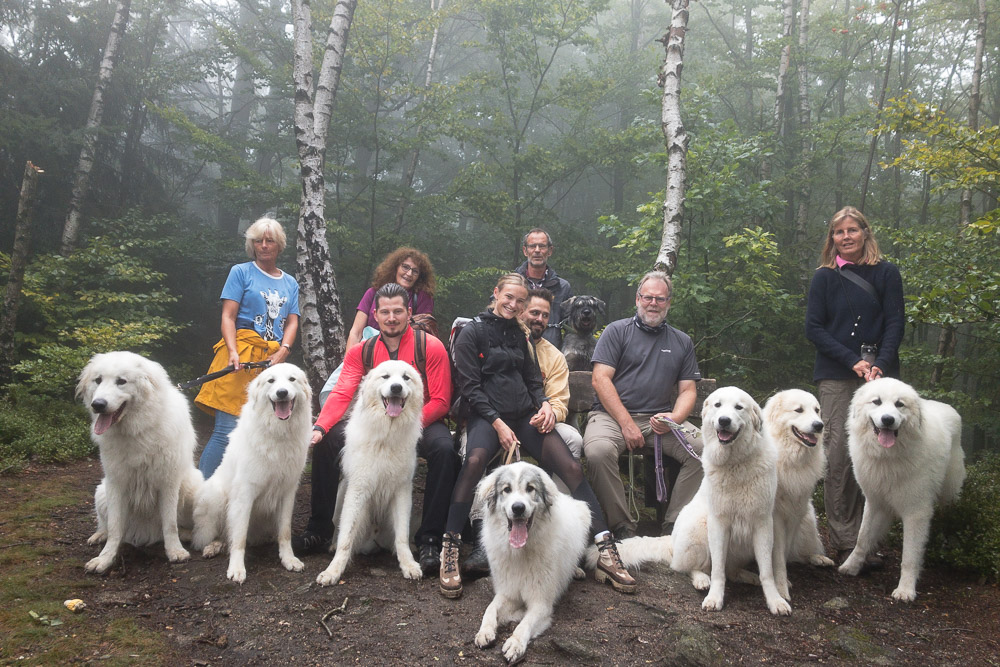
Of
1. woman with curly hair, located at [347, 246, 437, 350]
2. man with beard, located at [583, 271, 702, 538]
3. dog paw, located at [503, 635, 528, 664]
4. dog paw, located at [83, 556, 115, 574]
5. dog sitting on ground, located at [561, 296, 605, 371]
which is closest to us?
dog paw, located at [503, 635, 528, 664]

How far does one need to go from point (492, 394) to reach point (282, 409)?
4.44 ft

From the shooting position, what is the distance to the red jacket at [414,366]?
4.02 metres

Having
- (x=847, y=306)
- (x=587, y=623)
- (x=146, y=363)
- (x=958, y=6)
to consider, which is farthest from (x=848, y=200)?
(x=146, y=363)

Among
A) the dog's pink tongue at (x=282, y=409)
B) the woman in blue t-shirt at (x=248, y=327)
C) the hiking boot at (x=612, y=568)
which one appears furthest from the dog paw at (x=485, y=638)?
the woman in blue t-shirt at (x=248, y=327)

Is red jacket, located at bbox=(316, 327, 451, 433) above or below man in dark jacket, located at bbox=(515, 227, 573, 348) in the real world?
below

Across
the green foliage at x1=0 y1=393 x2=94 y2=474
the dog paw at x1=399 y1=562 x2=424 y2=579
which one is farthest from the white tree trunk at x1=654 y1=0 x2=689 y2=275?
the green foliage at x1=0 y1=393 x2=94 y2=474

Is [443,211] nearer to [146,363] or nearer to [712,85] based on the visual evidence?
[712,85]

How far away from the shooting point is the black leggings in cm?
362

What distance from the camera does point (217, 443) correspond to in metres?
4.51

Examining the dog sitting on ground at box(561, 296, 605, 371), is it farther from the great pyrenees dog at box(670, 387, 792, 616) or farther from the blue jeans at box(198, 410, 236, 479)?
the blue jeans at box(198, 410, 236, 479)

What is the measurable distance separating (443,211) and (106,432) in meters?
10.1

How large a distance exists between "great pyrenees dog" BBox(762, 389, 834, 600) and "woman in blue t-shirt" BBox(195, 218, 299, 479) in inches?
137

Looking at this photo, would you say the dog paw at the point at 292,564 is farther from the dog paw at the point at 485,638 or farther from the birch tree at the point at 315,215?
the birch tree at the point at 315,215

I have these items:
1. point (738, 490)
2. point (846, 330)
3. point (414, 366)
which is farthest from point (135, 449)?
point (846, 330)
